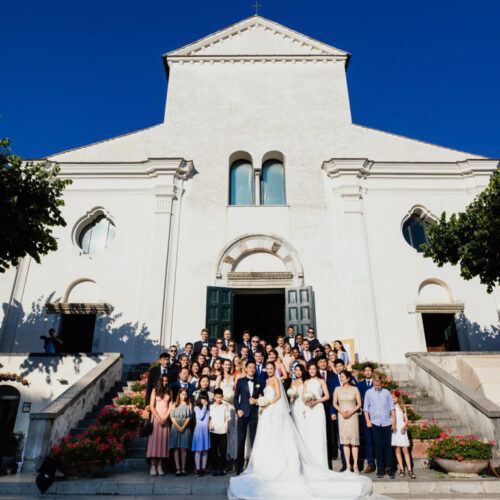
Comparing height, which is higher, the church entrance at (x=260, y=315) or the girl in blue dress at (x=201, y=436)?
the church entrance at (x=260, y=315)

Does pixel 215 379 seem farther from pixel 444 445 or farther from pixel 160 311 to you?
pixel 160 311

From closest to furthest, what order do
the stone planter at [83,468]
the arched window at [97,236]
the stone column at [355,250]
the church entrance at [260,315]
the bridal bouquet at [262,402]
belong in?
the stone planter at [83,468] < the bridal bouquet at [262,402] < the stone column at [355,250] < the arched window at [97,236] < the church entrance at [260,315]

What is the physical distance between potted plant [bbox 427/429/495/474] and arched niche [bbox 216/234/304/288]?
793 centimetres

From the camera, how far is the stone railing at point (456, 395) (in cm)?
831

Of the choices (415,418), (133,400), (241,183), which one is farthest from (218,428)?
(241,183)

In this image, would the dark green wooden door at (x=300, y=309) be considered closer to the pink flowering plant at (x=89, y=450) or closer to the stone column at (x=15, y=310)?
the pink flowering plant at (x=89, y=450)

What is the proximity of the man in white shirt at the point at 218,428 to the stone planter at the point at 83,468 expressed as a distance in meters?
2.00

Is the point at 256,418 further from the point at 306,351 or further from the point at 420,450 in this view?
the point at 420,450

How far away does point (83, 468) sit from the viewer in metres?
6.96

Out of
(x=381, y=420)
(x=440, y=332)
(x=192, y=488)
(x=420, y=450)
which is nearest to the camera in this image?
(x=192, y=488)

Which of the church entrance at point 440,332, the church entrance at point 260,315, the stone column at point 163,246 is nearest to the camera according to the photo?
the stone column at point 163,246

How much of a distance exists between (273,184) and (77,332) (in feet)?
31.8

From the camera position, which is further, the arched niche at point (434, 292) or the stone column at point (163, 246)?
the arched niche at point (434, 292)

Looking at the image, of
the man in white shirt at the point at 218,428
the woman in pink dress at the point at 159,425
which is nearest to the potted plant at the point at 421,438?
the man in white shirt at the point at 218,428
